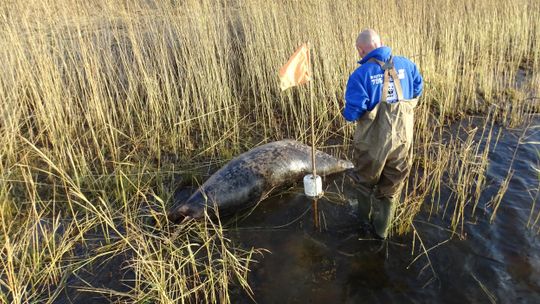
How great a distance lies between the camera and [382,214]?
11.2 feet

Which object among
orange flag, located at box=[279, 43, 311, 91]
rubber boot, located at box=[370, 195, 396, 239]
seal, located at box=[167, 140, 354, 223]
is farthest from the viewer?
seal, located at box=[167, 140, 354, 223]

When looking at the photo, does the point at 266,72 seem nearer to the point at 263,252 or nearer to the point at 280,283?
the point at 263,252

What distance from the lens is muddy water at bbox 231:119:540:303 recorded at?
3018 millimetres

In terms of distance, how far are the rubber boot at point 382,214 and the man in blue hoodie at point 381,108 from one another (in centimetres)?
16

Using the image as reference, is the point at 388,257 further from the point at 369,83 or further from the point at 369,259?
the point at 369,83

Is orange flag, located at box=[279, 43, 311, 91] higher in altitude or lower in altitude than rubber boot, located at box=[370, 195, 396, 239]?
higher

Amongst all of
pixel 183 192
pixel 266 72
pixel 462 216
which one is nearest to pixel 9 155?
pixel 183 192

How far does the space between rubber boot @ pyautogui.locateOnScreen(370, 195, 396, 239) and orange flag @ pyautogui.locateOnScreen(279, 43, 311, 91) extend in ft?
4.29

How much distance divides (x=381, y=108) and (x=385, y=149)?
1.10 ft

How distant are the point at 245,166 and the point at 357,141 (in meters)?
1.36

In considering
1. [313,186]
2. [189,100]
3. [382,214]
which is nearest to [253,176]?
[313,186]

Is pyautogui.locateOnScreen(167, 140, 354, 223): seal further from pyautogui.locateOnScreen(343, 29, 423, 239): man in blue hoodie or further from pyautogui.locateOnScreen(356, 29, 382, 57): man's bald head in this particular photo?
pyautogui.locateOnScreen(356, 29, 382, 57): man's bald head

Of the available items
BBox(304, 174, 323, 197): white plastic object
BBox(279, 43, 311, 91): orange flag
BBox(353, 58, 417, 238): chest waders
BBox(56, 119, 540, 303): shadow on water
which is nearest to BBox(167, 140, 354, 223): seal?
BBox(56, 119, 540, 303): shadow on water

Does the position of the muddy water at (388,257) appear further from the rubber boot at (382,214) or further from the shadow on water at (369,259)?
the rubber boot at (382,214)
